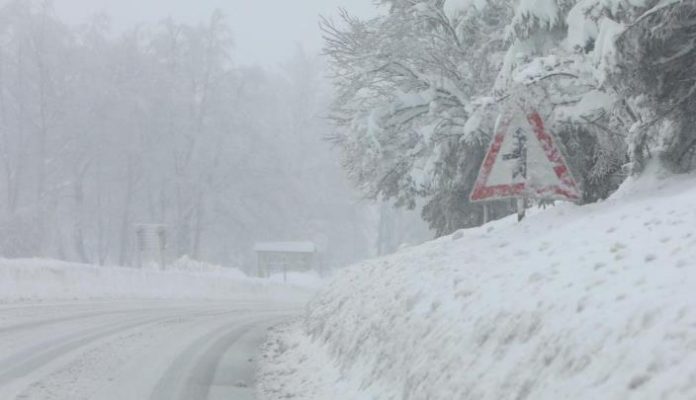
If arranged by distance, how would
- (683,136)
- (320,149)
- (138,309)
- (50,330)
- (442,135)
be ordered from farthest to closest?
(320,149) → (138,309) → (442,135) → (50,330) → (683,136)

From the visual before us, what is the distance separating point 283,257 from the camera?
4834 cm

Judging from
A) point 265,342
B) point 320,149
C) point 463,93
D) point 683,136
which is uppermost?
point 320,149

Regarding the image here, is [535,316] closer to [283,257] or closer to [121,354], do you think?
[121,354]

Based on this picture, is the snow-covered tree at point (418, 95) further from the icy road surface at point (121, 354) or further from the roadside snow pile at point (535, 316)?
the roadside snow pile at point (535, 316)

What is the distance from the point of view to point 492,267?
7.22m

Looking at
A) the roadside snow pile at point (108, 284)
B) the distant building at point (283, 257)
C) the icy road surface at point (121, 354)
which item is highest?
the distant building at point (283, 257)

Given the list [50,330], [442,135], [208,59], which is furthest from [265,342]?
[208,59]

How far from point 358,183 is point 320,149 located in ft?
131

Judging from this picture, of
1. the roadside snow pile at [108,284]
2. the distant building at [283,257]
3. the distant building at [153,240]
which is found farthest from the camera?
the distant building at [283,257]

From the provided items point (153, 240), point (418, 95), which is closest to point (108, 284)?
point (153, 240)

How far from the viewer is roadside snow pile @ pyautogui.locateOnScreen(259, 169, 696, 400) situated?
165 inches

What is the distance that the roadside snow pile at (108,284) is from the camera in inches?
828

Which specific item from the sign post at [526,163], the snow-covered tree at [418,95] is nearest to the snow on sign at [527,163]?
the sign post at [526,163]

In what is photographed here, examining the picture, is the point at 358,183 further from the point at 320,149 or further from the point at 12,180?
the point at 320,149
